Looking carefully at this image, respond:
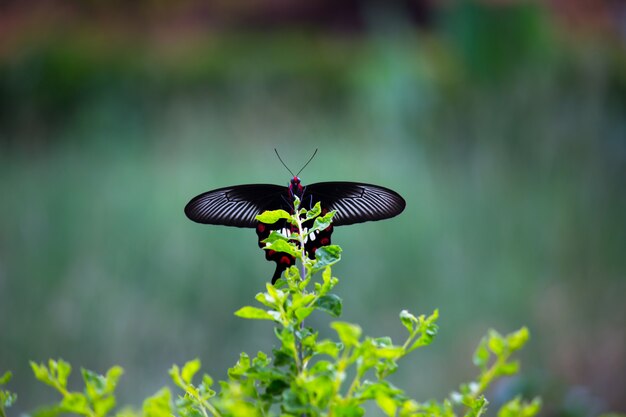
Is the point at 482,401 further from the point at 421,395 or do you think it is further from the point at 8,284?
the point at 8,284

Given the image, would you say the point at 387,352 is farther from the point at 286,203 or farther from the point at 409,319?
the point at 286,203

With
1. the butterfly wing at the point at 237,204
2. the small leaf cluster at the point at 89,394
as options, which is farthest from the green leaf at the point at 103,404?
the butterfly wing at the point at 237,204

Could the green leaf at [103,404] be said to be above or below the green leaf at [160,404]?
below

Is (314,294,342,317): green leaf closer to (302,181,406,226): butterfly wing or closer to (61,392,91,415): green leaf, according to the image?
(61,392,91,415): green leaf

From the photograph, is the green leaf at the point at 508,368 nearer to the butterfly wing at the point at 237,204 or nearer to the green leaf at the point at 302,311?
the green leaf at the point at 302,311

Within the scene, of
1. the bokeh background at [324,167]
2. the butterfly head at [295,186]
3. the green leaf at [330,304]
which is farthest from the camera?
the bokeh background at [324,167]

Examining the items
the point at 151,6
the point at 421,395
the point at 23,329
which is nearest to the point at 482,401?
the point at 421,395

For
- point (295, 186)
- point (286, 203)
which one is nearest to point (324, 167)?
point (286, 203)
